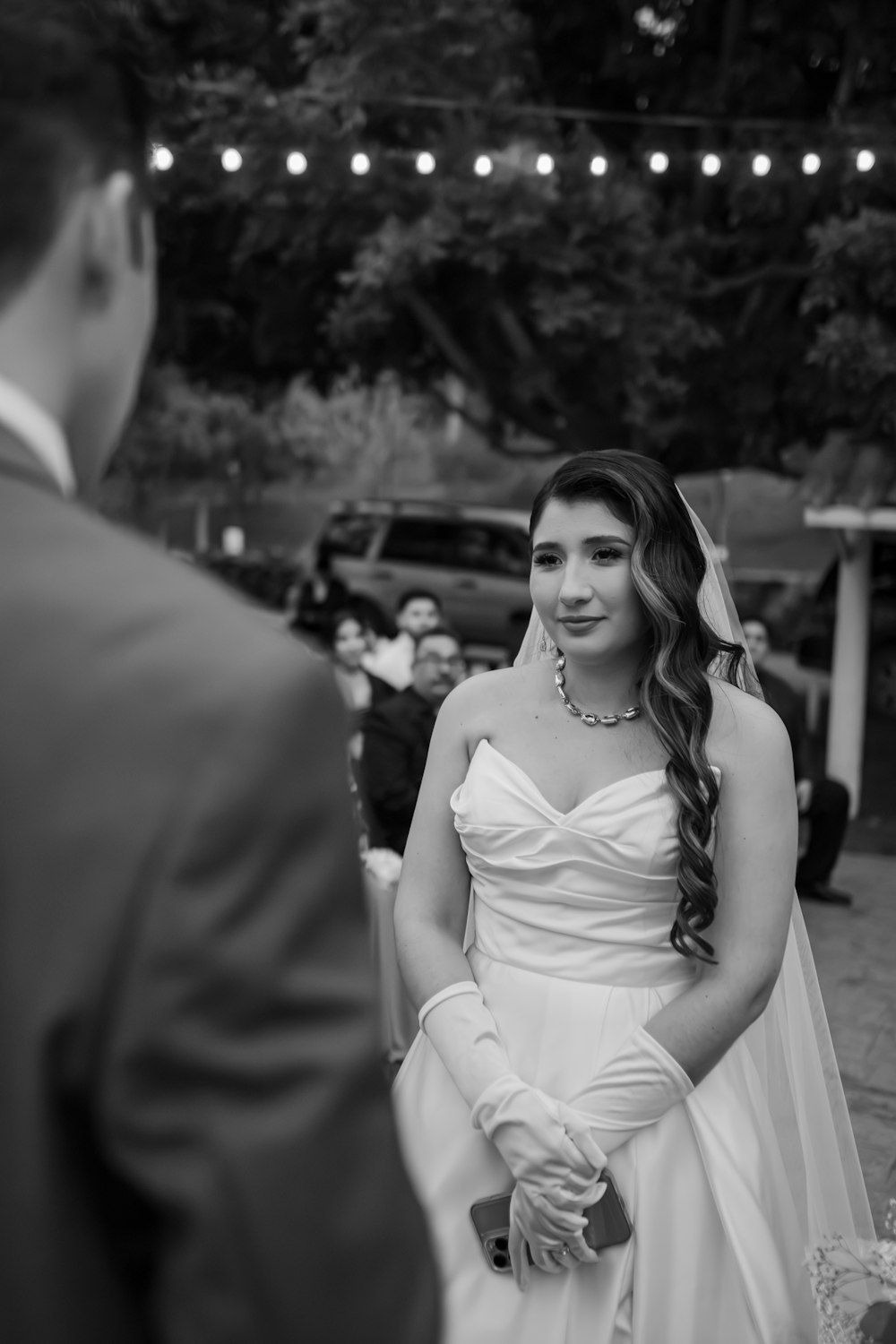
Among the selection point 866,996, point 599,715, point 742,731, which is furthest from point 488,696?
point 866,996

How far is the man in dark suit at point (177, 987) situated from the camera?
805 millimetres

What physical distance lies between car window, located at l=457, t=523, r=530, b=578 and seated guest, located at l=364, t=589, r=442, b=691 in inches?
315

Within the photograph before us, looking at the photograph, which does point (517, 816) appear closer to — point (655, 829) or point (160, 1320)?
point (655, 829)

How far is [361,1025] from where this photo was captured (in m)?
0.85

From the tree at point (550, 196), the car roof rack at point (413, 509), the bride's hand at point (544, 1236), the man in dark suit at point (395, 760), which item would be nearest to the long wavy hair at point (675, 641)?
the bride's hand at point (544, 1236)

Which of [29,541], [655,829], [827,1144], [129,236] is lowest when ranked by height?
[827,1144]

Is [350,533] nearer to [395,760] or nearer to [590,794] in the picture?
[395,760]

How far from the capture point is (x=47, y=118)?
3.01 ft

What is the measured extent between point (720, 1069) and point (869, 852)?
25.3 feet

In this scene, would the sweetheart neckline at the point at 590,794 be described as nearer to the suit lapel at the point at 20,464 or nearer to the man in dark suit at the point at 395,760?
the suit lapel at the point at 20,464

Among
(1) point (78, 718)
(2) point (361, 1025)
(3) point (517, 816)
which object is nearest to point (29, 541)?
(1) point (78, 718)

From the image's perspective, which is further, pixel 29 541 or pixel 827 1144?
pixel 827 1144

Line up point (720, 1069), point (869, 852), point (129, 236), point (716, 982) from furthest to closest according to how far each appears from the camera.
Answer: point (869, 852), point (720, 1069), point (716, 982), point (129, 236)

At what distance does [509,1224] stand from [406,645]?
625cm
